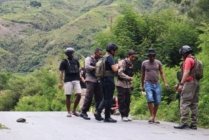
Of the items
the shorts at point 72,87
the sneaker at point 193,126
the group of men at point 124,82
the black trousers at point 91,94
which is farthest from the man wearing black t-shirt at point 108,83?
the shorts at point 72,87

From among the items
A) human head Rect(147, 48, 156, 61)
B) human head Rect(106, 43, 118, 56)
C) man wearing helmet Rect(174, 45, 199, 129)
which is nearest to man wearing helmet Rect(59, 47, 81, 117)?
human head Rect(106, 43, 118, 56)

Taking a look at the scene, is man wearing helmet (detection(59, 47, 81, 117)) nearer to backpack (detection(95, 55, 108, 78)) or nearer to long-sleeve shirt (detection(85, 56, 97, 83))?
long-sleeve shirt (detection(85, 56, 97, 83))

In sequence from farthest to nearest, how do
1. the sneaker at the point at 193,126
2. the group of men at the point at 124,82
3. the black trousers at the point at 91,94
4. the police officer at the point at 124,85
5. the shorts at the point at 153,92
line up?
the black trousers at the point at 91,94 → the police officer at the point at 124,85 → the shorts at the point at 153,92 → the group of men at the point at 124,82 → the sneaker at the point at 193,126

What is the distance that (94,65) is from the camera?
1695 centimetres

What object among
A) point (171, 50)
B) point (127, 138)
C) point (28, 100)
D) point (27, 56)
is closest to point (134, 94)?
point (171, 50)

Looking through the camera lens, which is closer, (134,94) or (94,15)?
(134,94)

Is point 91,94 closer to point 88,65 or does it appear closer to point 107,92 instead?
point 88,65

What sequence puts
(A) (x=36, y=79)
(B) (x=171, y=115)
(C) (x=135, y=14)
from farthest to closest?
(A) (x=36, y=79) → (C) (x=135, y=14) → (B) (x=171, y=115)

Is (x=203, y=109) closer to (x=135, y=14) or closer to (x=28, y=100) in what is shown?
(x=135, y=14)

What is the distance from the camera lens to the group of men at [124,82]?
45.0 feet

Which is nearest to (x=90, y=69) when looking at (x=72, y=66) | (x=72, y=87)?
(x=72, y=66)

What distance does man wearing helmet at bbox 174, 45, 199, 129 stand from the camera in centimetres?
1357

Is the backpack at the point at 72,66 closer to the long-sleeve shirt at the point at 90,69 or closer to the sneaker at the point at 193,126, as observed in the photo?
the long-sleeve shirt at the point at 90,69

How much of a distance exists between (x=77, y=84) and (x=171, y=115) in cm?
316
